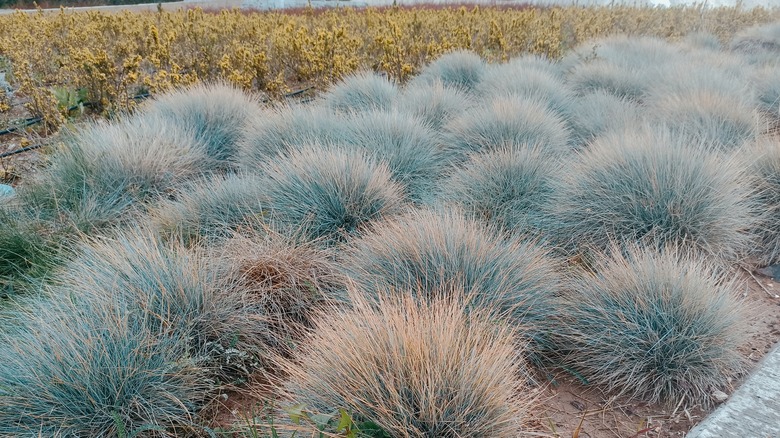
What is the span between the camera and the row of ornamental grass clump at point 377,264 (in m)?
1.93

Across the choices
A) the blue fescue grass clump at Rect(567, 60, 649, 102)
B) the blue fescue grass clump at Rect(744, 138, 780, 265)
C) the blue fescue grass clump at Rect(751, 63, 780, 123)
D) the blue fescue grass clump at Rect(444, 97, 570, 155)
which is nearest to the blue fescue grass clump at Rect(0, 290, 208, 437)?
the blue fescue grass clump at Rect(444, 97, 570, 155)

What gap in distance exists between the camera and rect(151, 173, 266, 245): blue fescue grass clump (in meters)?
3.30

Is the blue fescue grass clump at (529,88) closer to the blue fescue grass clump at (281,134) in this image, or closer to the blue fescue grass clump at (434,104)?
the blue fescue grass clump at (434,104)

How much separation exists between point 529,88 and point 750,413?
14.5 ft

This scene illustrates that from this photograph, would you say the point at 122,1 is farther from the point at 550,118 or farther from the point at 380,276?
the point at 380,276

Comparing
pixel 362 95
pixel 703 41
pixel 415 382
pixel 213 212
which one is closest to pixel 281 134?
pixel 213 212

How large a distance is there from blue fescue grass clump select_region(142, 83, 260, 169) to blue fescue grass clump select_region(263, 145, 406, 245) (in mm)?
1342

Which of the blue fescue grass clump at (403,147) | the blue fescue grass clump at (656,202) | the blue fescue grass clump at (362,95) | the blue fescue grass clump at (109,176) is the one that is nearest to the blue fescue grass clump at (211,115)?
the blue fescue grass clump at (109,176)

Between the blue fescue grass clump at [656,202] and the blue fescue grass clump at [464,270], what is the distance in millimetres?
696

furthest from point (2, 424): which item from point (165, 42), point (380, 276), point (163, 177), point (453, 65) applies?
point (453, 65)

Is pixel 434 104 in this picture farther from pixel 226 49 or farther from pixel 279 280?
pixel 226 49

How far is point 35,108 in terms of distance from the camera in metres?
5.80

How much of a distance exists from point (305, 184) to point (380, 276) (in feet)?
3.72

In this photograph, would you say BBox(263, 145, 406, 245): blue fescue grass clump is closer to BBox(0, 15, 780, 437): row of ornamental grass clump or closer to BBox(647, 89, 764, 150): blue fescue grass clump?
BBox(0, 15, 780, 437): row of ornamental grass clump
